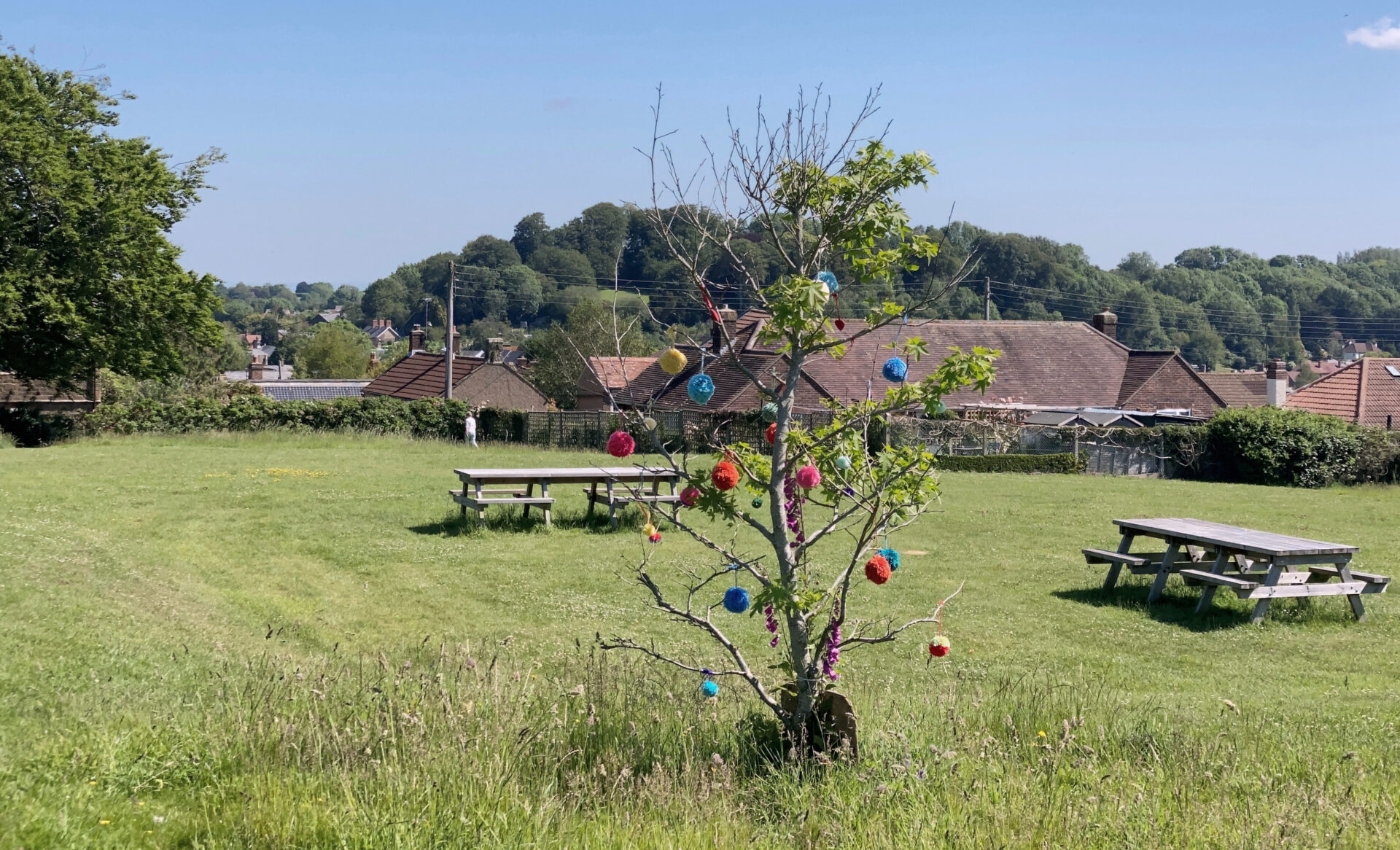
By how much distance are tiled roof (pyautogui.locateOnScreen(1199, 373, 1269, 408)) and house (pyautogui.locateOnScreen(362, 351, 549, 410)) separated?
102ft

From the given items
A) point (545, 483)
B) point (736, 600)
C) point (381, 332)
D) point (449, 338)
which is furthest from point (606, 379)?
point (381, 332)

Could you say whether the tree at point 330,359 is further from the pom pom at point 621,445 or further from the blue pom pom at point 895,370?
the blue pom pom at point 895,370

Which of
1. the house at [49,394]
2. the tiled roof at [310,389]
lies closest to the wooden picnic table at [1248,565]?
the house at [49,394]

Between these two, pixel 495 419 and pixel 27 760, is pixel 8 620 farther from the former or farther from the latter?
pixel 495 419

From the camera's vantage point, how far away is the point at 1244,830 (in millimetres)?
4484

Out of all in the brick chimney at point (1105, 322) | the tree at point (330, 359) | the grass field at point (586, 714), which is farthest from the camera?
the tree at point (330, 359)

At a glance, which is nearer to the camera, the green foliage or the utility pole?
the green foliage

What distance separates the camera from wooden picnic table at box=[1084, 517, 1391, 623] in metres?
11.0

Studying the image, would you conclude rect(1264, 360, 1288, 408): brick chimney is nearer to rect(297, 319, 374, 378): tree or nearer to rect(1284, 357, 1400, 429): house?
rect(1284, 357, 1400, 429): house

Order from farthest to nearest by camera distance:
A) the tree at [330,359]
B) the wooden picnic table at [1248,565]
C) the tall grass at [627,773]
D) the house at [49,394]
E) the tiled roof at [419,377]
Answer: the tree at [330,359] → the tiled roof at [419,377] → the house at [49,394] → the wooden picnic table at [1248,565] → the tall grass at [627,773]

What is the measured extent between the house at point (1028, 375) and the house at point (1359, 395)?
4.24 m

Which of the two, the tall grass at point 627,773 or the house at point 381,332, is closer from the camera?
the tall grass at point 627,773

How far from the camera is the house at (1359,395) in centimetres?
3659

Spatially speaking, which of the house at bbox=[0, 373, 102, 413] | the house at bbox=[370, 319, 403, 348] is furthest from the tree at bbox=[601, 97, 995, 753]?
the house at bbox=[370, 319, 403, 348]
